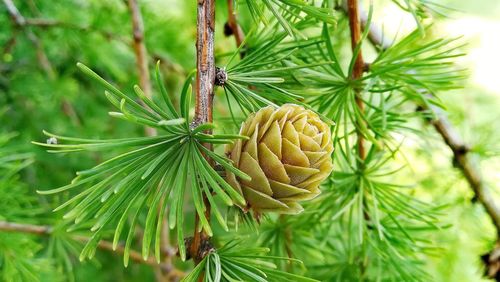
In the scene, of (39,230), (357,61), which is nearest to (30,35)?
(39,230)

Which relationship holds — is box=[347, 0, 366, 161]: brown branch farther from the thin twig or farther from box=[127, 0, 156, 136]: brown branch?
box=[127, 0, 156, 136]: brown branch

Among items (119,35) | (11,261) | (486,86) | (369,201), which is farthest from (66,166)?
(486,86)

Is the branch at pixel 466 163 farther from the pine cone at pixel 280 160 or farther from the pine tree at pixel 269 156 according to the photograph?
the pine cone at pixel 280 160

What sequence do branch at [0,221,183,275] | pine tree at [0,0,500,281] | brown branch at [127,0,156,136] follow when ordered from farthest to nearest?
brown branch at [127,0,156,136], branch at [0,221,183,275], pine tree at [0,0,500,281]

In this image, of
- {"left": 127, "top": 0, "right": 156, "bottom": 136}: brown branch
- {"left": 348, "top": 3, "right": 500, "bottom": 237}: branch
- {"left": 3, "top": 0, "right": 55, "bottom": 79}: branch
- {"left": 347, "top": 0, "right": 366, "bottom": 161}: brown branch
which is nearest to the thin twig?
{"left": 347, "top": 0, "right": 366, "bottom": 161}: brown branch

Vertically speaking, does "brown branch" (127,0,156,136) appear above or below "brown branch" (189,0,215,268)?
above

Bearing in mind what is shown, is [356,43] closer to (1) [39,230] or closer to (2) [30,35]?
(1) [39,230]

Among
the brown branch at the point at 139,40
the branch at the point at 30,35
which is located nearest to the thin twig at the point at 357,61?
the brown branch at the point at 139,40

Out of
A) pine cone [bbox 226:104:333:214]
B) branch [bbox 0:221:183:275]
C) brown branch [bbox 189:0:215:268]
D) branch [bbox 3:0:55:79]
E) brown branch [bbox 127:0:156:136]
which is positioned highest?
branch [bbox 3:0:55:79]
